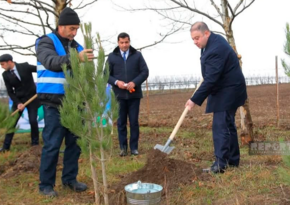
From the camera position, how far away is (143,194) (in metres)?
3.17

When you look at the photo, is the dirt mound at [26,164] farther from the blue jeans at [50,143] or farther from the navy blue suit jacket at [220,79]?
the navy blue suit jacket at [220,79]

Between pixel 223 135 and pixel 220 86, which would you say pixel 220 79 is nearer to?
pixel 220 86

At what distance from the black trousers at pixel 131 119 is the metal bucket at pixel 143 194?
2.54m

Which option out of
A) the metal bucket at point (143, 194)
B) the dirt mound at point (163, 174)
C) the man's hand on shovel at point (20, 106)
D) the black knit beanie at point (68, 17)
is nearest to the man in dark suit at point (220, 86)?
the dirt mound at point (163, 174)

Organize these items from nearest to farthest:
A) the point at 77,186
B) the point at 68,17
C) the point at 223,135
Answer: the point at 68,17
the point at 77,186
the point at 223,135

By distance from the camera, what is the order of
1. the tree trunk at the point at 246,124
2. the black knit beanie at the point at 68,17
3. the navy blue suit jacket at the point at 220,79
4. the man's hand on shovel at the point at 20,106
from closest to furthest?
the black knit beanie at the point at 68,17, the navy blue suit jacket at the point at 220,79, the tree trunk at the point at 246,124, the man's hand on shovel at the point at 20,106

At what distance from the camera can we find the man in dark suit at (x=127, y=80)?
19.1 feet

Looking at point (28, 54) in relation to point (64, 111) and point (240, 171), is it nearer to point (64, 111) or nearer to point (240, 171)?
point (64, 111)

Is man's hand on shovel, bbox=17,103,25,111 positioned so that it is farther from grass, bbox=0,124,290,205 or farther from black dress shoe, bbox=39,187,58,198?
black dress shoe, bbox=39,187,58,198

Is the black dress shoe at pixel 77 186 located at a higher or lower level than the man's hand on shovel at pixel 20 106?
lower

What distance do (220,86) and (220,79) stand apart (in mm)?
84

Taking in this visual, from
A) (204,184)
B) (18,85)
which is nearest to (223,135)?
(204,184)

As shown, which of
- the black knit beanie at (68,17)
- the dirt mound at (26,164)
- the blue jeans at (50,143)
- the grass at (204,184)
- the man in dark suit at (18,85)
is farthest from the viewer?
the man in dark suit at (18,85)

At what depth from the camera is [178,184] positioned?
13.0 feet
